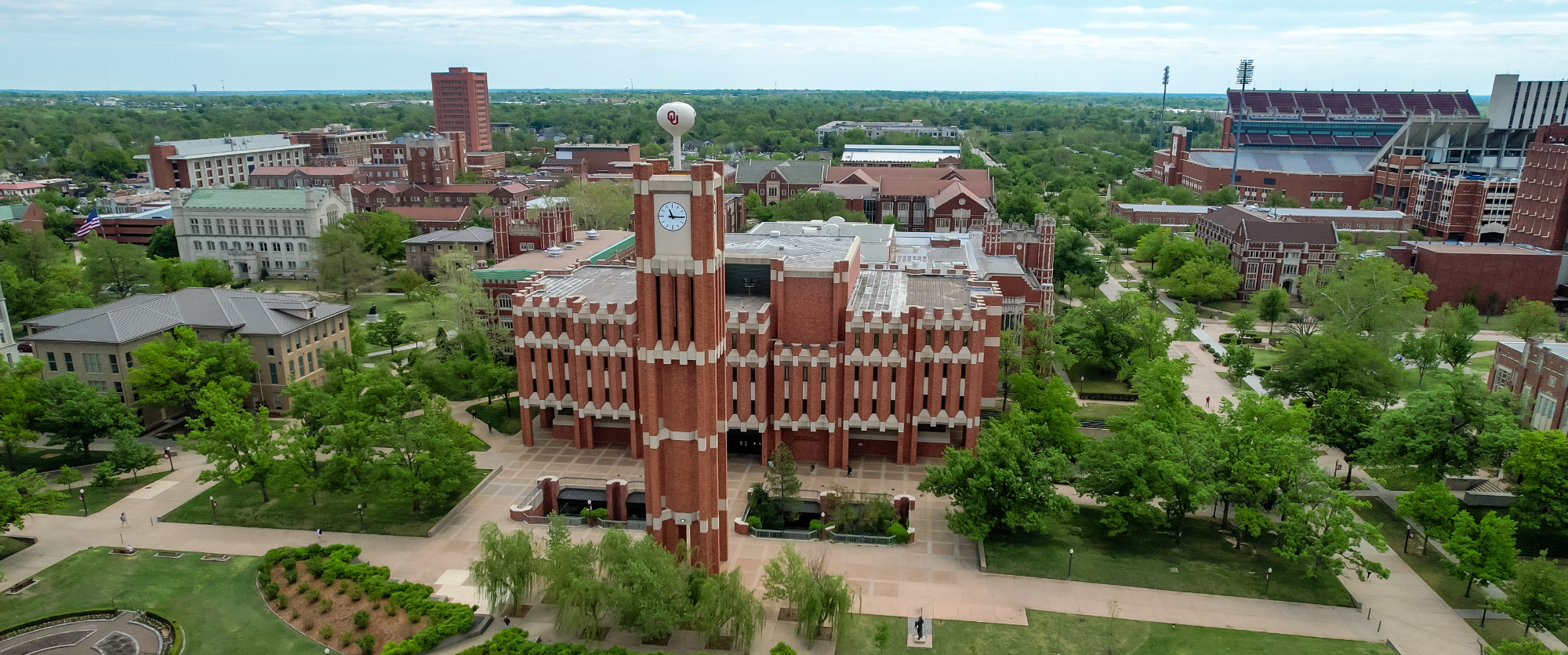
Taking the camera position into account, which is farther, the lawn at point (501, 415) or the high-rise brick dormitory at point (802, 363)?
the lawn at point (501, 415)

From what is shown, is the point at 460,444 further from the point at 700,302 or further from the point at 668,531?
the point at 700,302

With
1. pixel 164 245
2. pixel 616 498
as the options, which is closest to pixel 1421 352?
pixel 616 498

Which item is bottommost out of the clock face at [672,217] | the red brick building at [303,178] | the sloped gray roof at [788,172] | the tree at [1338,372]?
the tree at [1338,372]

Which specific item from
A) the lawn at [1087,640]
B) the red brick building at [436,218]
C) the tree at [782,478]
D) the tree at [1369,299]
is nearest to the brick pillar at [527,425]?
the tree at [782,478]

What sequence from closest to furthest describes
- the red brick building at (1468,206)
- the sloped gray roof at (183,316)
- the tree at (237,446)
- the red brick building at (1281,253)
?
the tree at (237,446)
the sloped gray roof at (183,316)
the red brick building at (1281,253)
the red brick building at (1468,206)

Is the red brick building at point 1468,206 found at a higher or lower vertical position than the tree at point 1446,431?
higher

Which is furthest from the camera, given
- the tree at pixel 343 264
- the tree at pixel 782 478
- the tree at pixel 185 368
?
the tree at pixel 343 264

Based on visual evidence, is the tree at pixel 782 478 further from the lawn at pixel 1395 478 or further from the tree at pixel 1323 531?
the lawn at pixel 1395 478

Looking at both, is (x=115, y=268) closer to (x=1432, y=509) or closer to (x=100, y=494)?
(x=100, y=494)
